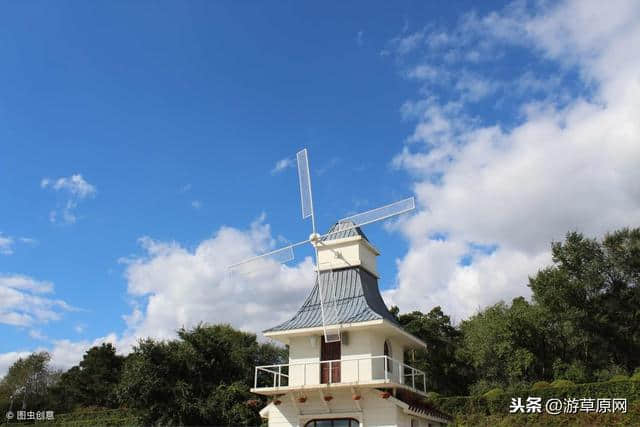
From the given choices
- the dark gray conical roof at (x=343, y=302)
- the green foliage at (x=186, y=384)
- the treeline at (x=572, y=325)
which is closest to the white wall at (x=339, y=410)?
the dark gray conical roof at (x=343, y=302)

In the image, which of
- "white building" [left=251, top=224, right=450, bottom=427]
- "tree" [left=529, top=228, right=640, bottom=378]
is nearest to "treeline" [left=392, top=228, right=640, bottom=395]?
"tree" [left=529, top=228, right=640, bottom=378]

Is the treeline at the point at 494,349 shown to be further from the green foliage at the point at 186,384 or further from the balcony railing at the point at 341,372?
the balcony railing at the point at 341,372

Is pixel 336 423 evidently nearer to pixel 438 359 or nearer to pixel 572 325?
pixel 572 325

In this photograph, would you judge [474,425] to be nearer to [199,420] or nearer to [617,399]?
[617,399]

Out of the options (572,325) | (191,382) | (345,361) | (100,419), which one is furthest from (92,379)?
(345,361)

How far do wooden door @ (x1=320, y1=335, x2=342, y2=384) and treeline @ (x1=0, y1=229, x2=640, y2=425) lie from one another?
40.5ft

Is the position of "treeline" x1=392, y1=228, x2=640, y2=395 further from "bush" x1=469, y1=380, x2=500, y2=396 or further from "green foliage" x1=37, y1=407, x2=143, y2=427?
"green foliage" x1=37, y1=407, x2=143, y2=427

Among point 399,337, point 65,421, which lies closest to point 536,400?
point 399,337

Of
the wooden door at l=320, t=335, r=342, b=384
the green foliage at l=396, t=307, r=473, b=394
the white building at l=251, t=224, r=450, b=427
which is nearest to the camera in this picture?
the white building at l=251, t=224, r=450, b=427

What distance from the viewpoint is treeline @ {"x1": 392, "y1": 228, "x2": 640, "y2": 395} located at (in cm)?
3781

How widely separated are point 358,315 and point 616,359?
26.5m

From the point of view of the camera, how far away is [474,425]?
25.8m

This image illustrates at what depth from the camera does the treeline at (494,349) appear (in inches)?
1313

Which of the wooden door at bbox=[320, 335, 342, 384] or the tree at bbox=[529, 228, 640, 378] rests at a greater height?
the tree at bbox=[529, 228, 640, 378]
